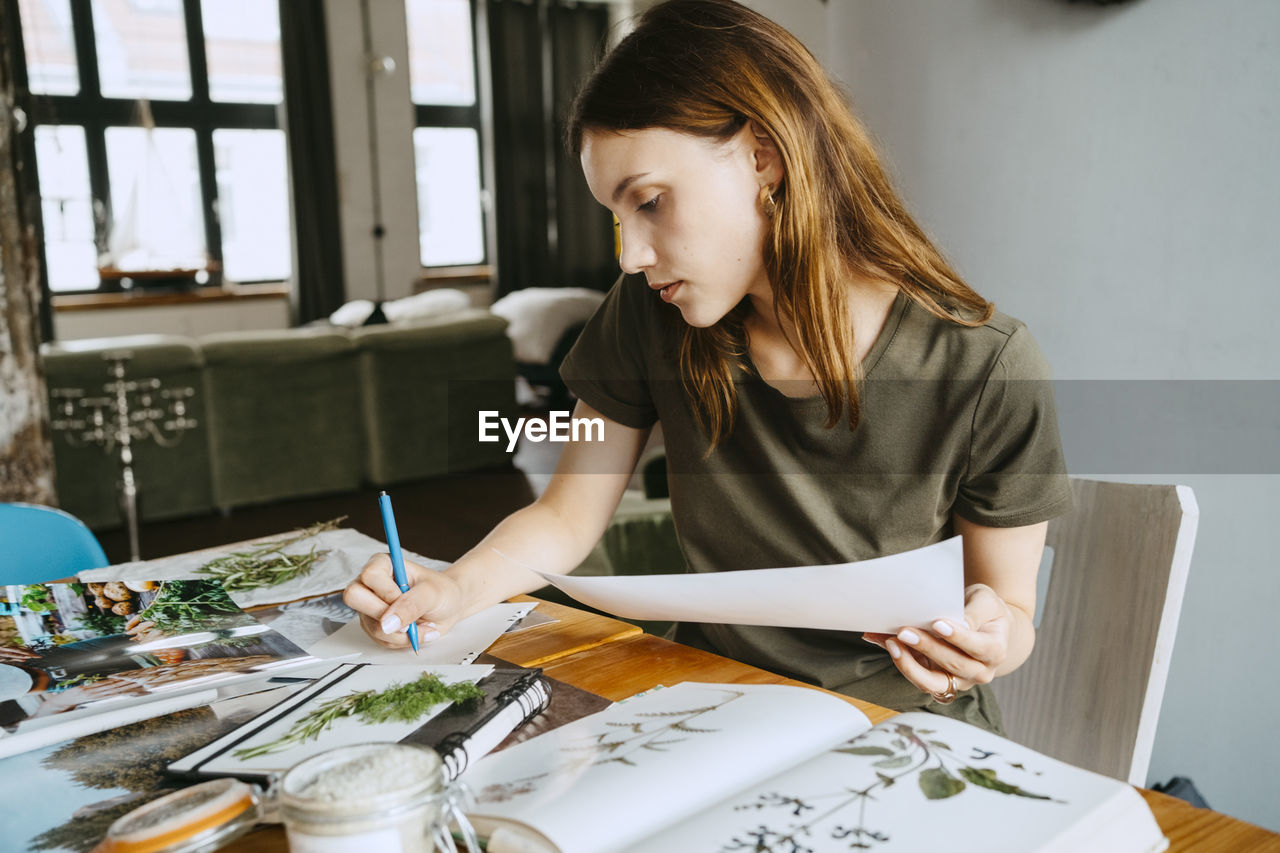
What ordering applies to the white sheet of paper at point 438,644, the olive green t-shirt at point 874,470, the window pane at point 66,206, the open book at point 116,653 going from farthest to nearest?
the window pane at point 66,206, the olive green t-shirt at point 874,470, the white sheet of paper at point 438,644, the open book at point 116,653

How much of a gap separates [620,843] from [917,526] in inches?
22.3

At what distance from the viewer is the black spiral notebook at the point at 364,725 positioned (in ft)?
1.97

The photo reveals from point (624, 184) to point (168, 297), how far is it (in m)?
6.37

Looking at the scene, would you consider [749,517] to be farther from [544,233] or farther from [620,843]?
[544,233]

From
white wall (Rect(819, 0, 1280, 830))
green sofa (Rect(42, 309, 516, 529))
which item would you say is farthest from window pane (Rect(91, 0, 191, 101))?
white wall (Rect(819, 0, 1280, 830))

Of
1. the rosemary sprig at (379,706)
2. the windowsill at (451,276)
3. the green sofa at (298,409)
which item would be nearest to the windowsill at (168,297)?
the windowsill at (451,276)

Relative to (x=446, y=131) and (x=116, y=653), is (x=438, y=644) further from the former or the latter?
(x=446, y=131)

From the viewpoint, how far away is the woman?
0.89 meters

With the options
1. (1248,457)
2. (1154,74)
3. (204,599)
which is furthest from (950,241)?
(204,599)

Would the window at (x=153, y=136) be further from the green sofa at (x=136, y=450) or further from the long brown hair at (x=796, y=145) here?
the long brown hair at (x=796, y=145)

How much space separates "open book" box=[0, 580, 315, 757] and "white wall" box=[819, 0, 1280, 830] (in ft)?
3.52

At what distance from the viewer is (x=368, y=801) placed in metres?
0.42

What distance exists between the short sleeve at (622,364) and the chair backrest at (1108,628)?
0.45 m

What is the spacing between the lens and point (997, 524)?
0.90 metres
